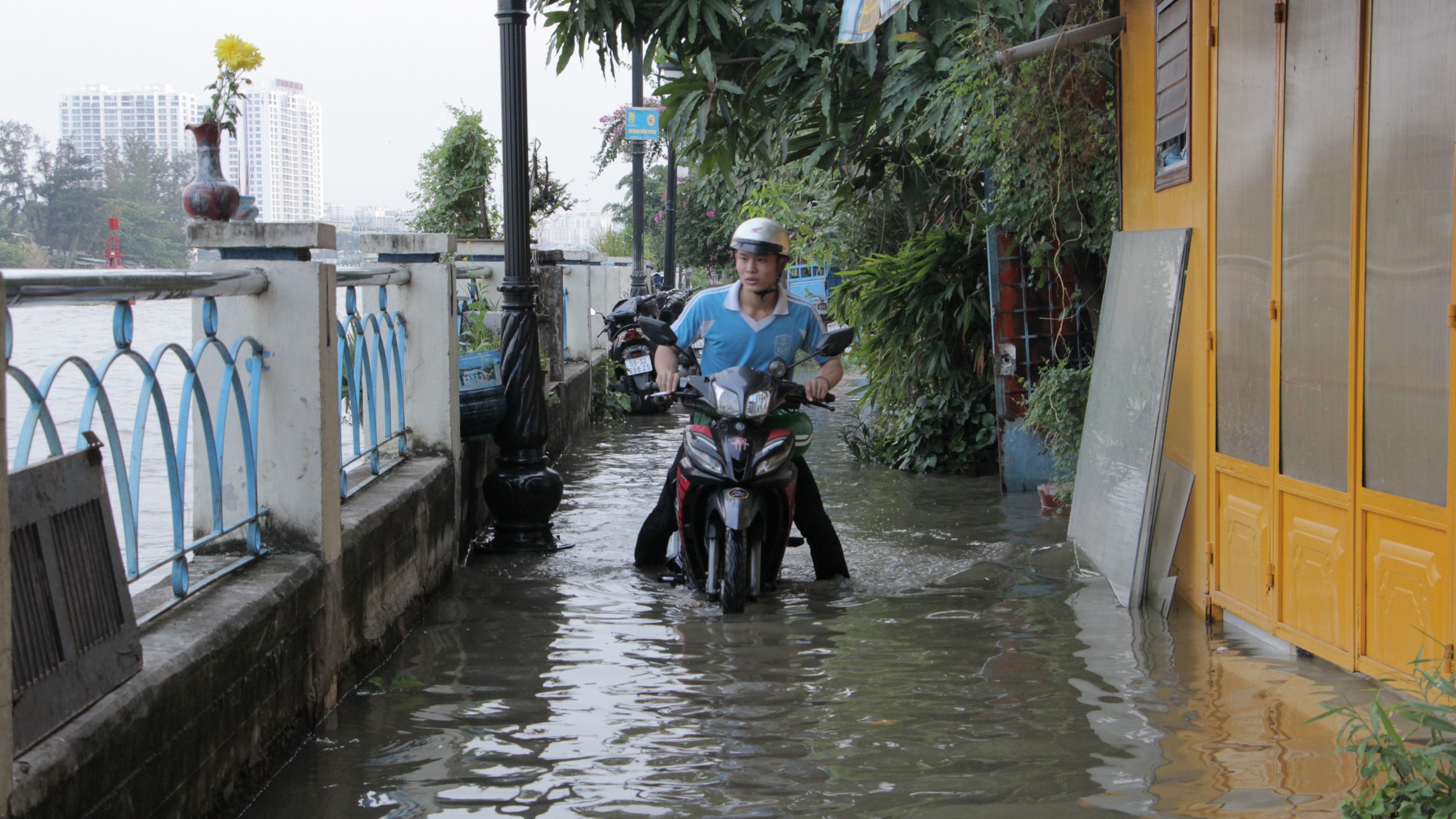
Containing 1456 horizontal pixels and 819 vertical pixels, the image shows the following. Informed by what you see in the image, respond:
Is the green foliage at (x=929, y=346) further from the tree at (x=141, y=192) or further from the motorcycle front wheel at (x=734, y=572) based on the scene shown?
the tree at (x=141, y=192)

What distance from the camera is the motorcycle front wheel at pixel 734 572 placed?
224 inches

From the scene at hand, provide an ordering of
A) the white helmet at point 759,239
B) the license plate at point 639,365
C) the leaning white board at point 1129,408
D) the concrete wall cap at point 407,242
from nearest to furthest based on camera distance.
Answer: the leaning white board at point 1129,408
the white helmet at point 759,239
the concrete wall cap at point 407,242
the license plate at point 639,365

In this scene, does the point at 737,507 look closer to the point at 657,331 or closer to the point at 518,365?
the point at 657,331

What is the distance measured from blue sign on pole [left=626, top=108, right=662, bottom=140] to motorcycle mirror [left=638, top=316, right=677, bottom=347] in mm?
11988

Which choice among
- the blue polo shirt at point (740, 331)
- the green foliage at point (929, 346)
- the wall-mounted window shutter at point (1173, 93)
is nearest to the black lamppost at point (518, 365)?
the blue polo shirt at point (740, 331)

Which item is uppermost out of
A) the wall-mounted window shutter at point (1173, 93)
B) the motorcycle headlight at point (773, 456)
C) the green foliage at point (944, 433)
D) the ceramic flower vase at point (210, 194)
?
the wall-mounted window shutter at point (1173, 93)

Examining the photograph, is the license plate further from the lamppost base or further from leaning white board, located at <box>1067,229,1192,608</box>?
leaning white board, located at <box>1067,229,1192,608</box>

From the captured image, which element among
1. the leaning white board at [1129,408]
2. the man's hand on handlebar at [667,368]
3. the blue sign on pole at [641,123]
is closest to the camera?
the leaning white board at [1129,408]

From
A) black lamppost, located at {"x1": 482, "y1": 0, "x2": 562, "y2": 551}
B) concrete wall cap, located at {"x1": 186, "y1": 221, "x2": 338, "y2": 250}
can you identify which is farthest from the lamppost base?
concrete wall cap, located at {"x1": 186, "y1": 221, "x2": 338, "y2": 250}

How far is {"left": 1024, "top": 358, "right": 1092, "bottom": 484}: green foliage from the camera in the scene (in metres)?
7.59

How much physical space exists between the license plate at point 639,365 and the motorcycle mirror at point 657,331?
3.93m

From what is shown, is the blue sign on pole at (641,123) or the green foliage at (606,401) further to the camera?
the blue sign on pole at (641,123)

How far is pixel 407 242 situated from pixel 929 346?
4.76 metres

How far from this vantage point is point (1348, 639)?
14.1 feet
